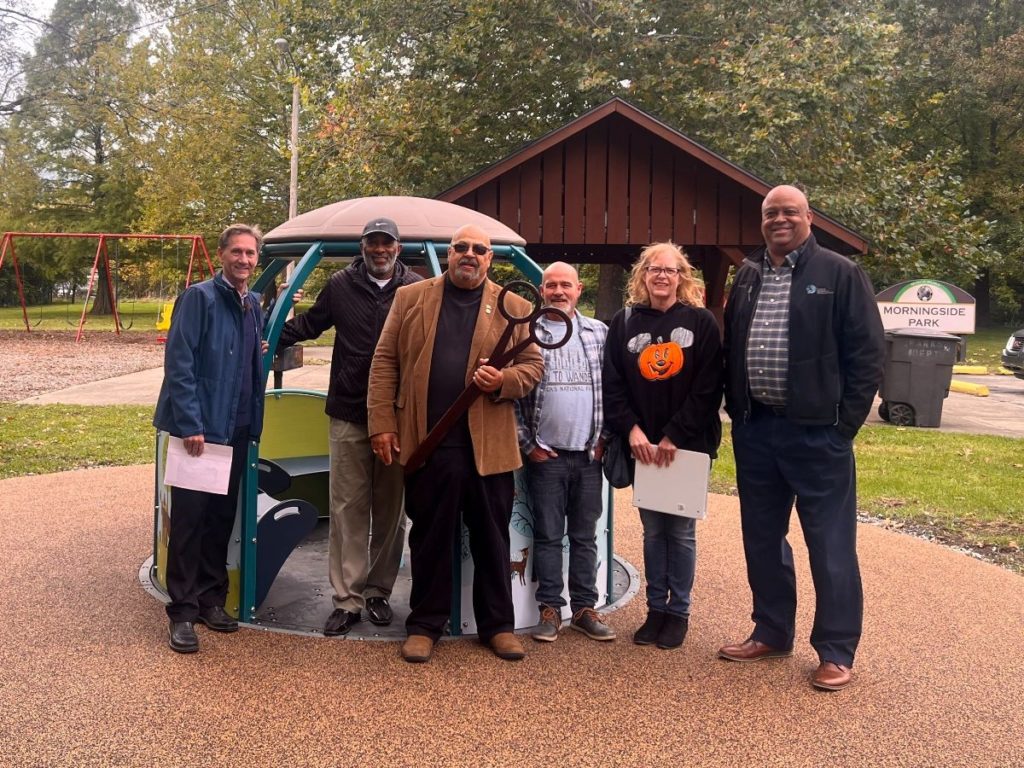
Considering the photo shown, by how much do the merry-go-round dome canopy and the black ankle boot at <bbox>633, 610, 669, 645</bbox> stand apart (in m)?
1.94

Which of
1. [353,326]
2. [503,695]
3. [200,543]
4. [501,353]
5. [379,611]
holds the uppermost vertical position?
[353,326]

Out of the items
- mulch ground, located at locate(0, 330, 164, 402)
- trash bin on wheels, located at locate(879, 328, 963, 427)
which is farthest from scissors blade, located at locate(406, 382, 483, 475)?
mulch ground, located at locate(0, 330, 164, 402)

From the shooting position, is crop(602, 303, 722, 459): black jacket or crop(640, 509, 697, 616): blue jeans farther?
crop(640, 509, 697, 616): blue jeans

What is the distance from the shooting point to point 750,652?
3908 mm

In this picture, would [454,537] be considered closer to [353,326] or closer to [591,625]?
[591,625]

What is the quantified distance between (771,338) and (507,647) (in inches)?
64.5

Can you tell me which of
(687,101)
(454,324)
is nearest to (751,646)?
(454,324)

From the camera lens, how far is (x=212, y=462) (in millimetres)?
3930

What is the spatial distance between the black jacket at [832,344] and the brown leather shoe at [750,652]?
3.32ft

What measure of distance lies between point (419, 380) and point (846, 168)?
16.1 metres

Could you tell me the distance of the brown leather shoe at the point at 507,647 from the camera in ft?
12.7

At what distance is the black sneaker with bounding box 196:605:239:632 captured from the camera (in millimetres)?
4105

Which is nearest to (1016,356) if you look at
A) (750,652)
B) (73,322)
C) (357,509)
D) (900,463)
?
(900,463)

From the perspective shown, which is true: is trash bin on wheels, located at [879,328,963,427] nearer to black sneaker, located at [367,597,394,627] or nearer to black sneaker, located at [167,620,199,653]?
black sneaker, located at [367,597,394,627]
